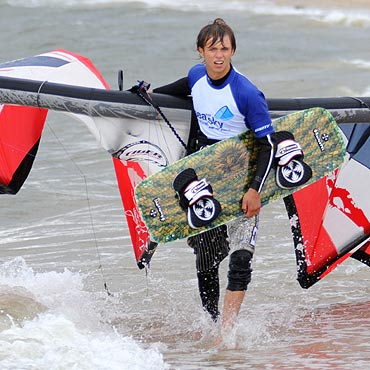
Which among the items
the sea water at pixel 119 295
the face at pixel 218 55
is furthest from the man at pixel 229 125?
the sea water at pixel 119 295

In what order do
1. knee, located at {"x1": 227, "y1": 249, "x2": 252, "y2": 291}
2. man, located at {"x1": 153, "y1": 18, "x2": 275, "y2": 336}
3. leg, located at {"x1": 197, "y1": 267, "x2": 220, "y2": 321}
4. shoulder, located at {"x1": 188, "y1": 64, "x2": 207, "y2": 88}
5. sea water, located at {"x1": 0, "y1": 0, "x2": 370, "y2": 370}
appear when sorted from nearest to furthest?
sea water, located at {"x1": 0, "y1": 0, "x2": 370, "y2": 370}, man, located at {"x1": 153, "y1": 18, "x2": 275, "y2": 336}, knee, located at {"x1": 227, "y1": 249, "x2": 252, "y2": 291}, shoulder, located at {"x1": 188, "y1": 64, "x2": 207, "y2": 88}, leg, located at {"x1": 197, "y1": 267, "x2": 220, "y2": 321}

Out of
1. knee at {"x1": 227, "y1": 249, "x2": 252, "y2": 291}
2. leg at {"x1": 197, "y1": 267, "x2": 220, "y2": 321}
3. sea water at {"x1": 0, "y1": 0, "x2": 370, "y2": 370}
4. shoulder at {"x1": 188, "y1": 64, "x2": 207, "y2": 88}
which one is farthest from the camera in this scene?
leg at {"x1": 197, "y1": 267, "x2": 220, "y2": 321}

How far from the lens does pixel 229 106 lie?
5.06m

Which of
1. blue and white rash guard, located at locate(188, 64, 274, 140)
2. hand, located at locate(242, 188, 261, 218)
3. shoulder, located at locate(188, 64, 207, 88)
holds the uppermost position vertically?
shoulder, located at locate(188, 64, 207, 88)

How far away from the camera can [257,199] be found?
200 inches

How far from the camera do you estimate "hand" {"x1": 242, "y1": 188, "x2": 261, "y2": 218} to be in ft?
16.6

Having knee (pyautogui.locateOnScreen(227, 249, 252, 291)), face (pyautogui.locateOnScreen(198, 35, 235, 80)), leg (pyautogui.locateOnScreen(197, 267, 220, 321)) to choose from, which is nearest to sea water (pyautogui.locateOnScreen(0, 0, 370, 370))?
leg (pyautogui.locateOnScreen(197, 267, 220, 321))

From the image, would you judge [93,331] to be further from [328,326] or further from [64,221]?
[64,221]

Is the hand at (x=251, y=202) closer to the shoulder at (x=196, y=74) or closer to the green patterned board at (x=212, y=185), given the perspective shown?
the green patterned board at (x=212, y=185)

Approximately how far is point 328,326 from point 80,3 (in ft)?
66.5

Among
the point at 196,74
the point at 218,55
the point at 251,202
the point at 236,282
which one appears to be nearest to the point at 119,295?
the point at 236,282

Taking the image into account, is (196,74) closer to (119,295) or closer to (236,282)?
(236,282)

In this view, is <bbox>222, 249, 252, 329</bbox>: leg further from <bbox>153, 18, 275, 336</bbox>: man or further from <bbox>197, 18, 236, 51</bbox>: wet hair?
<bbox>197, 18, 236, 51</bbox>: wet hair

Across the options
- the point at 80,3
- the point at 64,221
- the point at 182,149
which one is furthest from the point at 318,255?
the point at 80,3
